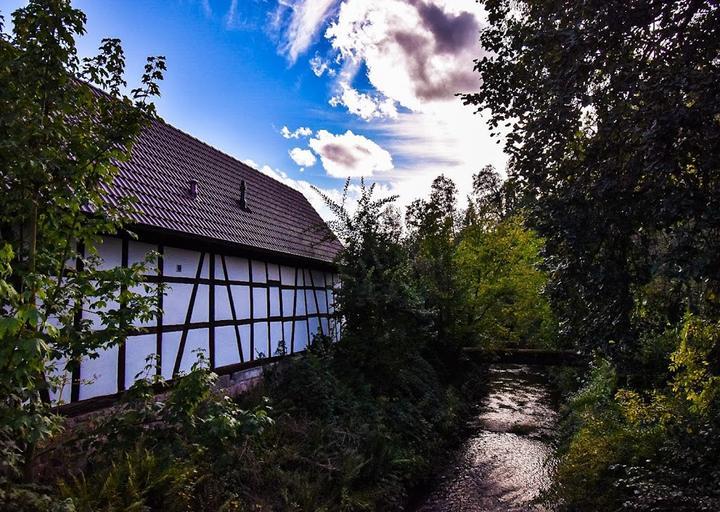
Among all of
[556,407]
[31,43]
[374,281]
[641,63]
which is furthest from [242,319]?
[556,407]

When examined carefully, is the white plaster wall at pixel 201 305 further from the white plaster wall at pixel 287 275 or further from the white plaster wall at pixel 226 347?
the white plaster wall at pixel 287 275

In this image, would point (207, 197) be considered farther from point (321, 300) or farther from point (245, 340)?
point (321, 300)

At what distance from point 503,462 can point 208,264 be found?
7.31m

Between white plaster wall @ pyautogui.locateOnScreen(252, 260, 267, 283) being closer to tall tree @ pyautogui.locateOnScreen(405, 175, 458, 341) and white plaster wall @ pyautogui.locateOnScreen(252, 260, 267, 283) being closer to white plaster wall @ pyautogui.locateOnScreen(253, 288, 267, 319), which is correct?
white plaster wall @ pyautogui.locateOnScreen(253, 288, 267, 319)

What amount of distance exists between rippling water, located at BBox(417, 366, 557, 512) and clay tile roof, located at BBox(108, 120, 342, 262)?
6.19 meters

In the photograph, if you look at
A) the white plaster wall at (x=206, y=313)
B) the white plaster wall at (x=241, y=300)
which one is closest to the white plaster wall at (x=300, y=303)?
the white plaster wall at (x=206, y=313)

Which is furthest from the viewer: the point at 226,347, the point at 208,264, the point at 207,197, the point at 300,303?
the point at 300,303

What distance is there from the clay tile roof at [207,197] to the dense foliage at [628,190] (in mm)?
5512

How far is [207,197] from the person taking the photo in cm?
1073

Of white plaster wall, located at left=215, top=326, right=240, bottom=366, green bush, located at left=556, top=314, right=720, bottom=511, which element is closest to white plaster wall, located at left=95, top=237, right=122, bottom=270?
white plaster wall, located at left=215, top=326, right=240, bottom=366

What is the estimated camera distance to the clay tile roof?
332 inches

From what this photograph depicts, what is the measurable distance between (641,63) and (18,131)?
5.62 meters

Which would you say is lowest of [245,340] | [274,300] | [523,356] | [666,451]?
[523,356]

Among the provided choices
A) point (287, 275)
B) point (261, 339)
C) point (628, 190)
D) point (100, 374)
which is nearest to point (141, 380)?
point (100, 374)
